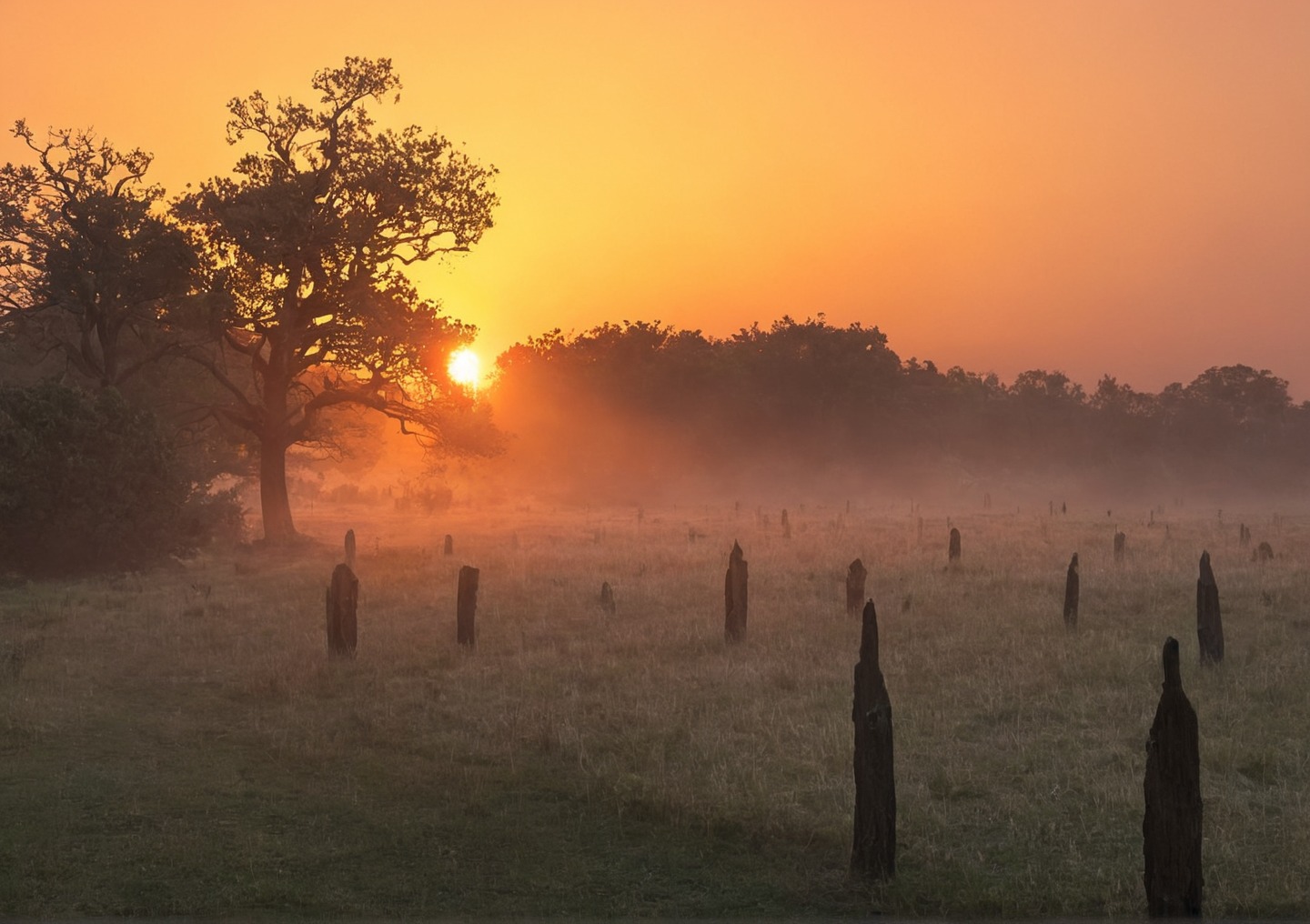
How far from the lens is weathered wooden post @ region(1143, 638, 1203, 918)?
6.72 meters

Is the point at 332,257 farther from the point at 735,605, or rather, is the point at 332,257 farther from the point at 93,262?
the point at 735,605

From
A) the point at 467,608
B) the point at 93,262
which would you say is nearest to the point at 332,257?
the point at 93,262

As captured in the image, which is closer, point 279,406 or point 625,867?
point 625,867

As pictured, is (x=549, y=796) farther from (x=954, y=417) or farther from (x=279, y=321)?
(x=954, y=417)

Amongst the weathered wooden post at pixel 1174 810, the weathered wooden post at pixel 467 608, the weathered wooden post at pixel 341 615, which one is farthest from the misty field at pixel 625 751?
the weathered wooden post at pixel 1174 810

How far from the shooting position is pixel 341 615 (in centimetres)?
1712

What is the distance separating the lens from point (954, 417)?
100188 mm

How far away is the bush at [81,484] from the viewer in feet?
89.8

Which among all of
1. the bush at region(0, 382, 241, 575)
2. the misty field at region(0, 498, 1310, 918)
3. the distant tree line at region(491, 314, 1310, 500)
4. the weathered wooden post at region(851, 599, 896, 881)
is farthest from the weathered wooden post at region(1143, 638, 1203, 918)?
the distant tree line at region(491, 314, 1310, 500)

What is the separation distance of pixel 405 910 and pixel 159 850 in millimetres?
2509

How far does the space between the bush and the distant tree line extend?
170 feet

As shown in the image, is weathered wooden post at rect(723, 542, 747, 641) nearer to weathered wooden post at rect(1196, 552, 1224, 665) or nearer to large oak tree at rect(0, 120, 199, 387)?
weathered wooden post at rect(1196, 552, 1224, 665)

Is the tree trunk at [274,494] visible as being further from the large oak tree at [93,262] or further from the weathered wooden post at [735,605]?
the weathered wooden post at [735,605]

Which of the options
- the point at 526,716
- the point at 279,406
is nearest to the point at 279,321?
the point at 279,406
